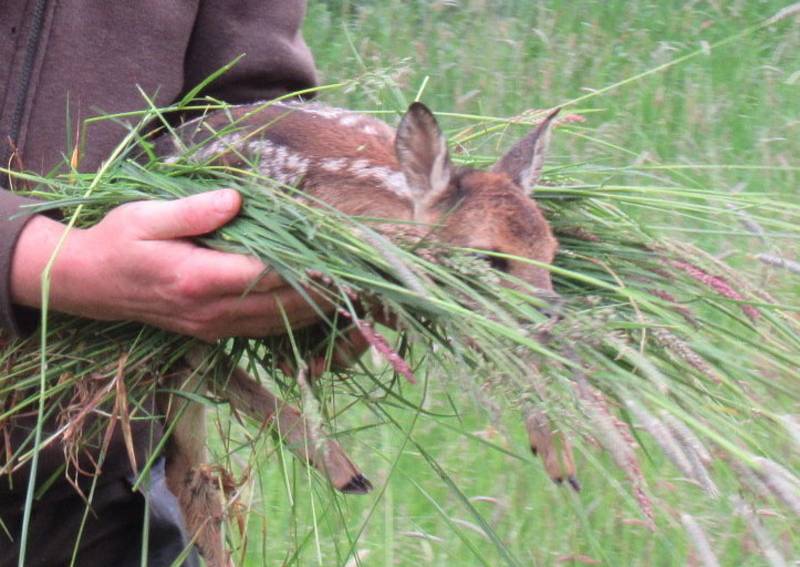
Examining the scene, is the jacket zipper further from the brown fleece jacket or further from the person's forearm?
the person's forearm

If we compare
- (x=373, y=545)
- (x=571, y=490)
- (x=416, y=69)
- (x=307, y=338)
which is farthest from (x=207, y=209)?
(x=416, y=69)

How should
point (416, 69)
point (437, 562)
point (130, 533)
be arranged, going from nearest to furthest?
point (130, 533) < point (437, 562) < point (416, 69)

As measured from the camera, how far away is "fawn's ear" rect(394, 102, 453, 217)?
2.86 metres

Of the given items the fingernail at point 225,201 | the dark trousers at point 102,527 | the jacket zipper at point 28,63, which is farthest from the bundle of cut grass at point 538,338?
the dark trousers at point 102,527

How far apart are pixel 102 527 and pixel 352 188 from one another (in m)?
0.89

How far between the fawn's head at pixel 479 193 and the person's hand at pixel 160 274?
0.38 metres

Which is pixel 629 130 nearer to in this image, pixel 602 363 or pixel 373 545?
pixel 373 545

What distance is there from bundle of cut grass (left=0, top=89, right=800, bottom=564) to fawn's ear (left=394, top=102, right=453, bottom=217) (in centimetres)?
21

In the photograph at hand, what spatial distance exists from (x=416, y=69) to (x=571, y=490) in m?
4.08

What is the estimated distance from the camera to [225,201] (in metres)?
2.62

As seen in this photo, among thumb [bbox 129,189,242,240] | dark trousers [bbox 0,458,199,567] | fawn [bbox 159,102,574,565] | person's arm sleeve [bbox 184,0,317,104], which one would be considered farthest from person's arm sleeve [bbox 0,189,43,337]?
person's arm sleeve [bbox 184,0,317,104]

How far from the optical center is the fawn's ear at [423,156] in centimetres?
286

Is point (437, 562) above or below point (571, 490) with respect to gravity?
below

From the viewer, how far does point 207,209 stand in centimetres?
261
